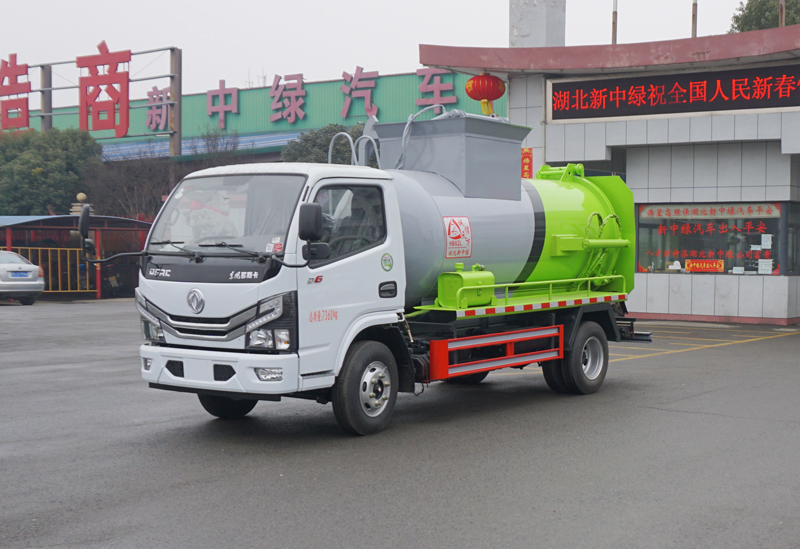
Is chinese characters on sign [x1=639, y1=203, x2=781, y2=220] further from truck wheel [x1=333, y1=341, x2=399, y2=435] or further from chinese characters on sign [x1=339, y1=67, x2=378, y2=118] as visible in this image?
chinese characters on sign [x1=339, y1=67, x2=378, y2=118]

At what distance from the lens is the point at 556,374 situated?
10.3m

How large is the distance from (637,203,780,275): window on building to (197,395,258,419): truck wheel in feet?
47.1

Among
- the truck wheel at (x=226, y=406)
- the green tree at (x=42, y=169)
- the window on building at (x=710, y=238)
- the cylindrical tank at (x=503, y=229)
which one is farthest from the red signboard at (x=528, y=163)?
the green tree at (x=42, y=169)

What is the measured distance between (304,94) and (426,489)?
154ft

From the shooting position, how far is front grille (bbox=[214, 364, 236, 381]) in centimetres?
704

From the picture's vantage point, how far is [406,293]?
860cm

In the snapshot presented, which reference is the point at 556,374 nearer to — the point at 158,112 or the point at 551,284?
the point at 551,284

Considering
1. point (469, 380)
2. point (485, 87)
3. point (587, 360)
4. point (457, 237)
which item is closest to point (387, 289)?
point (457, 237)

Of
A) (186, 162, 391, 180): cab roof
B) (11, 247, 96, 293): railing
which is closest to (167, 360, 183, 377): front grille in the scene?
(186, 162, 391, 180): cab roof

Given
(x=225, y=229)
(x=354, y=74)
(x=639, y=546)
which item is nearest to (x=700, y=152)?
(x=225, y=229)

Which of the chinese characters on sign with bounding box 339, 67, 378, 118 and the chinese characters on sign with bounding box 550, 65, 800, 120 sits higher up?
the chinese characters on sign with bounding box 339, 67, 378, 118

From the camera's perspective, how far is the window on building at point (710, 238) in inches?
765

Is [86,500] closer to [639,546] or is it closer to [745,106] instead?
[639,546]

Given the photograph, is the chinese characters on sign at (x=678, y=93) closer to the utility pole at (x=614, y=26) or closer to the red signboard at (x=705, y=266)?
the utility pole at (x=614, y=26)
